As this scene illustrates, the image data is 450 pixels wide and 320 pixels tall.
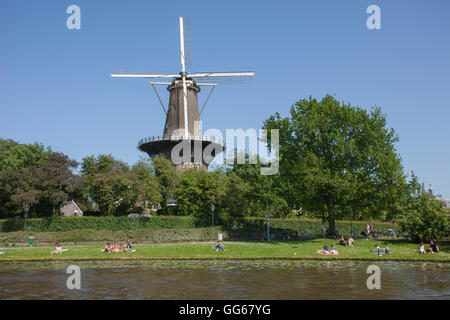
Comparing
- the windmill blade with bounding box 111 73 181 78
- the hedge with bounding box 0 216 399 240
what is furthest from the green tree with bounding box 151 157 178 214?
the windmill blade with bounding box 111 73 181 78

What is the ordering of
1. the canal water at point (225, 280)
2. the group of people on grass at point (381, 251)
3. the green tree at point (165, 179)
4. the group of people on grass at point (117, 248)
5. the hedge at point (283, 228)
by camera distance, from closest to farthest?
the canal water at point (225, 280), the group of people on grass at point (381, 251), the group of people on grass at point (117, 248), the hedge at point (283, 228), the green tree at point (165, 179)

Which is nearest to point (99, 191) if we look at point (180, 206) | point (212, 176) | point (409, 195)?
point (180, 206)

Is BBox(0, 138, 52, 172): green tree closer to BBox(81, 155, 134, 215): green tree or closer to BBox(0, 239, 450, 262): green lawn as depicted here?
BBox(81, 155, 134, 215): green tree

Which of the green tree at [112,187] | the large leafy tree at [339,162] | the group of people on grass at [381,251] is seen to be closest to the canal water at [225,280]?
the group of people on grass at [381,251]

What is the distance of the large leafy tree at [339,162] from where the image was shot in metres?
32.9

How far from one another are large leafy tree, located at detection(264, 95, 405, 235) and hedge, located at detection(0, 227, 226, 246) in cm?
1045

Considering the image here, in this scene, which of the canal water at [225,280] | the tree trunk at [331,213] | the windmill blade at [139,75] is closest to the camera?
the canal water at [225,280]

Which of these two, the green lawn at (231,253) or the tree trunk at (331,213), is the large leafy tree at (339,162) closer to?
the tree trunk at (331,213)

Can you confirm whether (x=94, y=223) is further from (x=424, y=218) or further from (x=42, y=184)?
(x=424, y=218)

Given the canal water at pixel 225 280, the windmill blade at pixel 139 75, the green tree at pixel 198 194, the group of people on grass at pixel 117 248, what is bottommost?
the group of people on grass at pixel 117 248

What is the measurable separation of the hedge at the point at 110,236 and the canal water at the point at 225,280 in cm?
1111

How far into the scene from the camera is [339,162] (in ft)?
112
